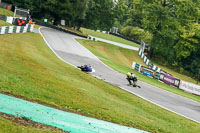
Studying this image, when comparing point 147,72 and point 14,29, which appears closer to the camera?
point 14,29

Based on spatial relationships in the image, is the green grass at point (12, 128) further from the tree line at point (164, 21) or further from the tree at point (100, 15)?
the tree at point (100, 15)

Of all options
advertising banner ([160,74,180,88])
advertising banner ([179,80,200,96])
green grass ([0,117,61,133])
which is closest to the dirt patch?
green grass ([0,117,61,133])

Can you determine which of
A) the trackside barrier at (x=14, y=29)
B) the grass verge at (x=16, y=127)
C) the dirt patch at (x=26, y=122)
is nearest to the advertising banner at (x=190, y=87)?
the trackside barrier at (x=14, y=29)

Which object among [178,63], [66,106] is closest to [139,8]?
[178,63]

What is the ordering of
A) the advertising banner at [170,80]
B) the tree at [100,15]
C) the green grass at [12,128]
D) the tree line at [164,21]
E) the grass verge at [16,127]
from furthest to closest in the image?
the tree at [100,15] → the tree line at [164,21] → the advertising banner at [170,80] → the grass verge at [16,127] → the green grass at [12,128]

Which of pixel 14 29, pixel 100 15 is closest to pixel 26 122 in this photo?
pixel 14 29

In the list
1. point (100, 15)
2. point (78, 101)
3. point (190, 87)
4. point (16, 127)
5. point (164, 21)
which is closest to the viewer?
point (16, 127)

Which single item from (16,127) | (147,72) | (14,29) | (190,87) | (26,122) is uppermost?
(14,29)

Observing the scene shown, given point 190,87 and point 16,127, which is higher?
point 16,127

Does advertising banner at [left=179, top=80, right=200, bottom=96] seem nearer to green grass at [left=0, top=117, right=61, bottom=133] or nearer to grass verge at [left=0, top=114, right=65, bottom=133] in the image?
grass verge at [left=0, top=114, right=65, bottom=133]

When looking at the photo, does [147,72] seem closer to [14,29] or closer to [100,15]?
[14,29]

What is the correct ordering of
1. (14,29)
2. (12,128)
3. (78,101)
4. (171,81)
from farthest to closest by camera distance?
1. (171,81)
2. (14,29)
3. (78,101)
4. (12,128)

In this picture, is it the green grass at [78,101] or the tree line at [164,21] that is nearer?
the green grass at [78,101]

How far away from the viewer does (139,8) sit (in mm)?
63781
